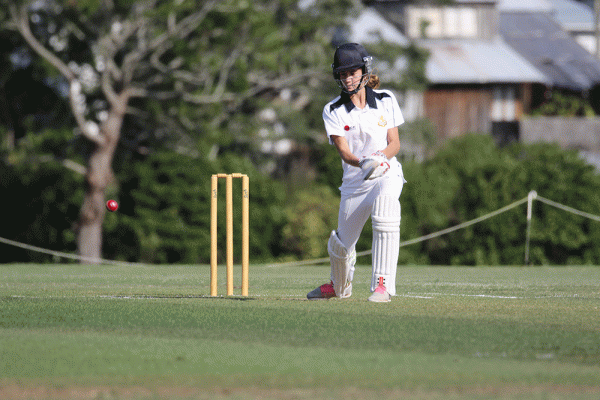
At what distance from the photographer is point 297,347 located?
4.91 meters

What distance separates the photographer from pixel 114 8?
64.5 ft

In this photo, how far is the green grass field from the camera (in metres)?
3.95

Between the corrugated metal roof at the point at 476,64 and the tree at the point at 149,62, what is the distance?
13287 mm

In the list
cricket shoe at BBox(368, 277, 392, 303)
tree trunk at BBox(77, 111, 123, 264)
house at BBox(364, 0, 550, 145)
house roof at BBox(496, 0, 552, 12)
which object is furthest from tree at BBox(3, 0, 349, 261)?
house roof at BBox(496, 0, 552, 12)

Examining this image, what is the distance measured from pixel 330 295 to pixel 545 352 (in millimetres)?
2752

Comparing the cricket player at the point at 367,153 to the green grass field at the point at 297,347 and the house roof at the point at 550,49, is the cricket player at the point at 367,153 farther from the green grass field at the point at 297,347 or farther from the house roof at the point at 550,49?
the house roof at the point at 550,49

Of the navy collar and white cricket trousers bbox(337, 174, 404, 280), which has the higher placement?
the navy collar

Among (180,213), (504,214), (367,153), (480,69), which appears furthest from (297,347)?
(480,69)

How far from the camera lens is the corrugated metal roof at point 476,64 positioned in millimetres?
35688

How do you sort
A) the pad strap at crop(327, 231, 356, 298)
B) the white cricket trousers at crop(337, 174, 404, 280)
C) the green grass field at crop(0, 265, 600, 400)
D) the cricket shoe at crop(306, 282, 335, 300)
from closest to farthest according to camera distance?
the green grass field at crop(0, 265, 600, 400) < the white cricket trousers at crop(337, 174, 404, 280) < the pad strap at crop(327, 231, 356, 298) < the cricket shoe at crop(306, 282, 335, 300)

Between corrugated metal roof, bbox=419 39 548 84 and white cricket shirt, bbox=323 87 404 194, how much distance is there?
92.7 ft

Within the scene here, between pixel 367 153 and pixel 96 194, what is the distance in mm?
14662

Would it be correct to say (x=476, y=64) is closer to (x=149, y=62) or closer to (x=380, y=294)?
(x=149, y=62)

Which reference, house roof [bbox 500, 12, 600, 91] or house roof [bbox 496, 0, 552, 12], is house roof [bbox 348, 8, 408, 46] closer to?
house roof [bbox 500, 12, 600, 91]
